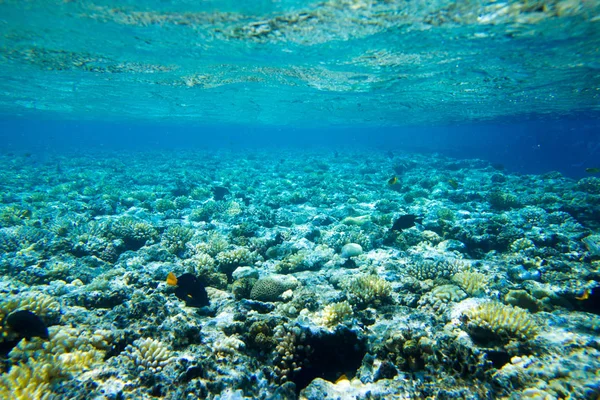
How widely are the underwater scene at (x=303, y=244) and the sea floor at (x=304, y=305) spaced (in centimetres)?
4

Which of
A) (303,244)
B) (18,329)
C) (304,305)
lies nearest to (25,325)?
(18,329)

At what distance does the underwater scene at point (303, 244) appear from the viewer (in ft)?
13.8

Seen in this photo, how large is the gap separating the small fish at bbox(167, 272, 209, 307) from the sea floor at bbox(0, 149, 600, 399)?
0.09ft

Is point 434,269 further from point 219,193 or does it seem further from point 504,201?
point 219,193

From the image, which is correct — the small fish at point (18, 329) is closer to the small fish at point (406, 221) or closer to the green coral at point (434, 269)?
the green coral at point (434, 269)

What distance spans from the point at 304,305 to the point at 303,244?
4491 mm

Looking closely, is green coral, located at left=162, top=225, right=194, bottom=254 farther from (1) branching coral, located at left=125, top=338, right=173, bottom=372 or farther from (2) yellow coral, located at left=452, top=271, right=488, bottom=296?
(2) yellow coral, located at left=452, top=271, right=488, bottom=296

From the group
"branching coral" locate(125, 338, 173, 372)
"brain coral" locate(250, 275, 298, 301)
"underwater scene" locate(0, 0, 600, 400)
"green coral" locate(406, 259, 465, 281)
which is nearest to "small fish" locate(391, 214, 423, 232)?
"underwater scene" locate(0, 0, 600, 400)

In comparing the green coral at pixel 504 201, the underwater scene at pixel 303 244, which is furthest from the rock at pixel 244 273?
the green coral at pixel 504 201

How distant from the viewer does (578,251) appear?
30.2ft

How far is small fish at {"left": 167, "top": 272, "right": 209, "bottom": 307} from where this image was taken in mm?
6438

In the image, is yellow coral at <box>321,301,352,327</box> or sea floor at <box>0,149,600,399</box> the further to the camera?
yellow coral at <box>321,301,352,327</box>

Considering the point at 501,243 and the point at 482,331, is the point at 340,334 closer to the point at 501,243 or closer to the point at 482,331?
the point at 482,331

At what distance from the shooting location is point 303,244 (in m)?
10.8
